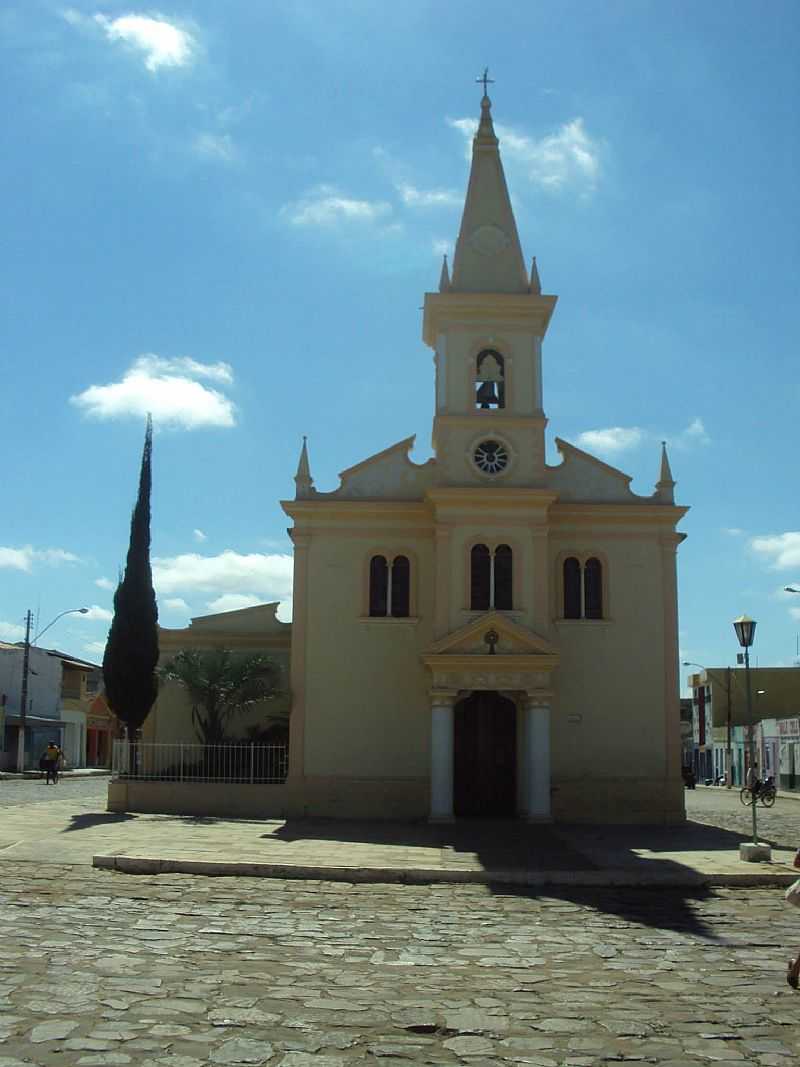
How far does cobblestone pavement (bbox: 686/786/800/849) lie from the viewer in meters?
23.6

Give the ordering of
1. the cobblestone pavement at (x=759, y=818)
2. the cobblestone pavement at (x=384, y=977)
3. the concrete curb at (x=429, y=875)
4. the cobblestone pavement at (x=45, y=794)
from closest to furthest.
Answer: the cobblestone pavement at (x=384, y=977), the concrete curb at (x=429, y=875), the cobblestone pavement at (x=759, y=818), the cobblestone pavement at (x=45, y=794)

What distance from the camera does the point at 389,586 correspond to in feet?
87.2

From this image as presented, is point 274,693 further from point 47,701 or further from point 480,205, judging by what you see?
point 47,701

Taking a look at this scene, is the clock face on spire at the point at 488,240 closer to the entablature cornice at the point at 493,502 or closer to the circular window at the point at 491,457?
the circular window at the point at 491,457

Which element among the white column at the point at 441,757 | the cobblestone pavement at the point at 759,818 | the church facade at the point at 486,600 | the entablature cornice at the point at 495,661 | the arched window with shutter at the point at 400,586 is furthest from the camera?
→ the arched window with shutter at the point at 400,586

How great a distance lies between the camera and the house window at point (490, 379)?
26.7 meters

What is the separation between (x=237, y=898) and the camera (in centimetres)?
1389

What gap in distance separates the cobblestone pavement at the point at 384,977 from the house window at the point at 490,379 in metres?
14.4

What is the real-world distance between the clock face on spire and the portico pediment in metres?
9.33

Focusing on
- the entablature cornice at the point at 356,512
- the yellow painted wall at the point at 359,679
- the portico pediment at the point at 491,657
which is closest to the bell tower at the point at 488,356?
the entablature cornice at the point at 356,512

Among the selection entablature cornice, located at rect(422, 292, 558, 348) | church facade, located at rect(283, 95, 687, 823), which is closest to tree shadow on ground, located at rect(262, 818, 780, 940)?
church facade, located at rect(283, 95, 687, 823)

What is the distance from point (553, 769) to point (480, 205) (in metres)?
14.1

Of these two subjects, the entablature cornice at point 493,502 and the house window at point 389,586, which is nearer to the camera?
the entablature cornice at point 493,502

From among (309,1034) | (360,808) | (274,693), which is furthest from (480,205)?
(309,1034)
